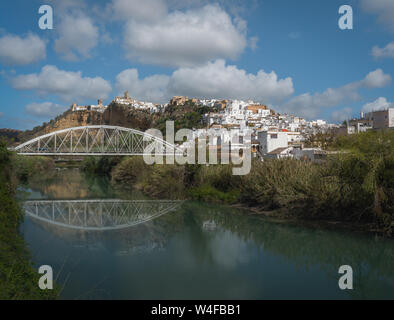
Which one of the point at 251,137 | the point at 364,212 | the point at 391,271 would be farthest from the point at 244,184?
the point at 251,137

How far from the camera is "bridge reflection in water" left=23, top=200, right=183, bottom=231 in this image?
57.3ft

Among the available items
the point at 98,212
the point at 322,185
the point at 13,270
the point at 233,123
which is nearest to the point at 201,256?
the point at 13,270

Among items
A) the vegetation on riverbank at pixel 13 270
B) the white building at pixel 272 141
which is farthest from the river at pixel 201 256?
the white building at pixel 272 141

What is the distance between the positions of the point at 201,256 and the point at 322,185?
7005mm

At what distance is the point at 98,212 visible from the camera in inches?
826

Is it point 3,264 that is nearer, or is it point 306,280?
point 3,264

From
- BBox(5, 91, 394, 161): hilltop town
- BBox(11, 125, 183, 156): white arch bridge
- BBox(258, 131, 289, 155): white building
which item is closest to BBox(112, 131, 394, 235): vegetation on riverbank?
BBox(11, 125, 183, 156): white arch bridge

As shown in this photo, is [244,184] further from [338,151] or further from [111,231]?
[111,231]

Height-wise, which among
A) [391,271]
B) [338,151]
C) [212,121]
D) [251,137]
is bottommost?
[391,271]

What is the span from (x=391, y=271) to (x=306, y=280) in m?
2.91

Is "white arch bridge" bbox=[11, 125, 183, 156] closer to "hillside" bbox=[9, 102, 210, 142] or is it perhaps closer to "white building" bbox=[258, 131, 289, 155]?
"white building" bbox=[258, 131, 289, 155]

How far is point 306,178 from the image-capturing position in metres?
16.9

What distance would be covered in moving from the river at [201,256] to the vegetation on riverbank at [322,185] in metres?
1.35

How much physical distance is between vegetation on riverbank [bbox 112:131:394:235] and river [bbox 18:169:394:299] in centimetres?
135
